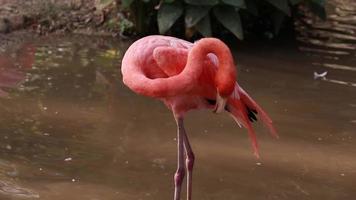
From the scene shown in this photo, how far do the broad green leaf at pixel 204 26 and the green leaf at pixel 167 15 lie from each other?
227 millimetres

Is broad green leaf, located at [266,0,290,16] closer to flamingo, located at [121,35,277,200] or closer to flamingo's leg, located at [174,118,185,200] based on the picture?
flamingo, located at [121,35,277,200]

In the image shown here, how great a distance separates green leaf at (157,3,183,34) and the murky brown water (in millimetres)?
639

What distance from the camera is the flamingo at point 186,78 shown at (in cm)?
348

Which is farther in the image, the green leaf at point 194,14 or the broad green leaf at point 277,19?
the broad green leaf at point 277,19

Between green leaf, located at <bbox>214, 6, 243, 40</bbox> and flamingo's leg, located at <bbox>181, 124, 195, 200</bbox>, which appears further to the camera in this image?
green leaf, located at <bbox>214, 6, 243, 40</bbox>

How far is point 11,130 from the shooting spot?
16.4ft

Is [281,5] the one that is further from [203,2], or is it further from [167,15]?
[167,15]

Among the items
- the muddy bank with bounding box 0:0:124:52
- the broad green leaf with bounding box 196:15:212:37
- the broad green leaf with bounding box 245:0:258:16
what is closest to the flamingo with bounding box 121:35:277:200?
the broad green leaf with bounding box 196:15:212:37

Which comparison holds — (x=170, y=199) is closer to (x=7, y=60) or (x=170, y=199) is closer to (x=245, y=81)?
(x=245, y=81)

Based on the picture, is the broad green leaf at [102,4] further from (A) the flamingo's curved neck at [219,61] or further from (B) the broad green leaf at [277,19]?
(A) the flamingo's curved neck at [219,61]

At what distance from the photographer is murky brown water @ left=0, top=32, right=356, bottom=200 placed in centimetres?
424

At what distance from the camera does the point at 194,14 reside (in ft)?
23.9

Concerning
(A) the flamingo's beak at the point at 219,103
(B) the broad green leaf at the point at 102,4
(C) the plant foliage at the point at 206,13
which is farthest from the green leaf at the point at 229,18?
(A) the flamingo's beak at the point at 219,103

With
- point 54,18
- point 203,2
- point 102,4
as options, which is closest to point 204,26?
point 203,2
